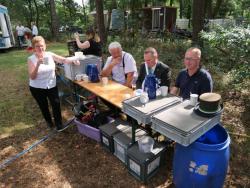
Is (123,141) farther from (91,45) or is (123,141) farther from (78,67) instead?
(91,45)

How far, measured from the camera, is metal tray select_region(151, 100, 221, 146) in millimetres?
1756

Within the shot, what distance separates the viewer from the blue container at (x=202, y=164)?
6.06 feet

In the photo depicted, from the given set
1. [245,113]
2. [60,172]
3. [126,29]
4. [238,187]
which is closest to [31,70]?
[60,172]

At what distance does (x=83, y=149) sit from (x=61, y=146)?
359 millimetres

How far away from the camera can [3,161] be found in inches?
114

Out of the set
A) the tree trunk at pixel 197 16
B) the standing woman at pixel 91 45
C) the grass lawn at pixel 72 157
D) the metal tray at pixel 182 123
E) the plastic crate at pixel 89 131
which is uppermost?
the tree trunk at pixel 197 16

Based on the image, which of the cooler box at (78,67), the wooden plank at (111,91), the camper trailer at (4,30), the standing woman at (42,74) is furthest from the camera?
the camper trailer at (4,30)

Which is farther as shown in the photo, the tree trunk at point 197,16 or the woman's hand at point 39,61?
the tree trunk at point 197,16

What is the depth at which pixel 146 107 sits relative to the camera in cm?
219

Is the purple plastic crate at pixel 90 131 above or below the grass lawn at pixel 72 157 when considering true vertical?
above

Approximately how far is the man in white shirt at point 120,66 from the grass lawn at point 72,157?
110 cm

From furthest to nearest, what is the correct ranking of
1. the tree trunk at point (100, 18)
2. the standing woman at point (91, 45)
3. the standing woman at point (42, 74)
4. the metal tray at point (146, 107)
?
1. the tree trunk at point (100, 18)
2. the standing woman at point (91, 45)
3. the standing woman at point (42, 74)
4. the metal tray at point (146, 107)

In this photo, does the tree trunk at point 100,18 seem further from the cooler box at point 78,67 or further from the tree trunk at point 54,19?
the tree trunk at point 54,19

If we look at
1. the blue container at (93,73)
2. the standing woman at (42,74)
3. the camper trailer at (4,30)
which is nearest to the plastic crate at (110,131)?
the blue container at (93,73)
